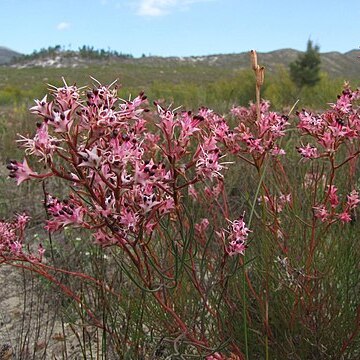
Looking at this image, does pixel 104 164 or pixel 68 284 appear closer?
pixel 104 164

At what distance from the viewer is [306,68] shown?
36469 mm

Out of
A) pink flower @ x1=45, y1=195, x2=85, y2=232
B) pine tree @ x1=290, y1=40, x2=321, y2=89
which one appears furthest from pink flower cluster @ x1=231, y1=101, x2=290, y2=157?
pine tree @ x1=290, y1=40, x2=321, y2=89

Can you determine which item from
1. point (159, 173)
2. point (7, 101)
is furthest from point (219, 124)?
point (7, 101)

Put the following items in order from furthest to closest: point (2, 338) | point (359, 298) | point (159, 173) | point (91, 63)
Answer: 1. point (91, 63)
2. point (2, 338)
3. point (359, 298)
4. point (159, 173)

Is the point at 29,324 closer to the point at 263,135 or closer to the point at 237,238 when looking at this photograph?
the point at 237,238

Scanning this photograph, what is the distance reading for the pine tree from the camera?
35344 millimetres

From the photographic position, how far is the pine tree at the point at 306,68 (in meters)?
35.3

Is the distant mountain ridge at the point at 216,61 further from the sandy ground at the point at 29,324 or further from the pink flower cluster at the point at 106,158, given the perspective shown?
the pink flower cluster at the point at 106,158

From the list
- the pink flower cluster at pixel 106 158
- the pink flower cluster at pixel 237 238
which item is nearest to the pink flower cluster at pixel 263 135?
the pink flower cluster at pixel 237 238

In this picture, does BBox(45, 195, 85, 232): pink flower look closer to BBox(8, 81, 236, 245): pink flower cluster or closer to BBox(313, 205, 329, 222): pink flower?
BBox(8, 81, 236, 245): pink flower cluster

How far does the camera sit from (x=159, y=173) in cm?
138

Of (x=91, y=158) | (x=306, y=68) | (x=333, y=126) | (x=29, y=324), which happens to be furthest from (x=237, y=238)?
(x=306, y=68)

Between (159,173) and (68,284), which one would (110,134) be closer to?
(159,173)

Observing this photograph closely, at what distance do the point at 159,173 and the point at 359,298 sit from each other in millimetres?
1235
